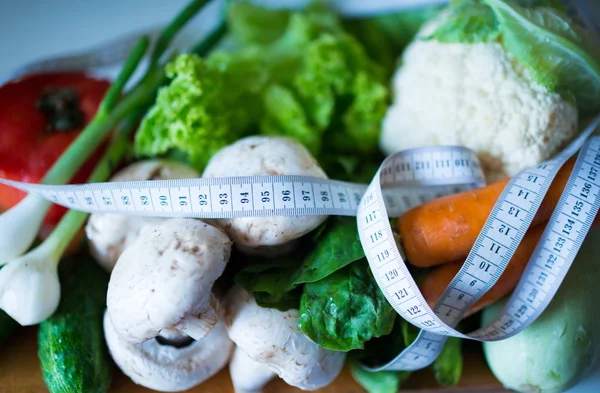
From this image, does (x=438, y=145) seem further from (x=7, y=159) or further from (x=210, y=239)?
(x=7, y=159)

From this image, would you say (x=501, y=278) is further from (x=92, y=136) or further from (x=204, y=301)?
(x=92, y=136)

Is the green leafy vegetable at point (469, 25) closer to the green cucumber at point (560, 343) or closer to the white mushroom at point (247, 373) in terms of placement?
the green cucumber at point (560, 343)

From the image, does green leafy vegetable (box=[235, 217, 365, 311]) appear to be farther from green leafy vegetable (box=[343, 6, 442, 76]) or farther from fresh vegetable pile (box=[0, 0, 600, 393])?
green leafy vegetable (box=[343, 6, 442, 76])

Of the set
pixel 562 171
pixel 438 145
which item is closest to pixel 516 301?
pixel 562 171

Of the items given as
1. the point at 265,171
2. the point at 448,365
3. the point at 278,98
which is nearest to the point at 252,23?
the point at 278,98

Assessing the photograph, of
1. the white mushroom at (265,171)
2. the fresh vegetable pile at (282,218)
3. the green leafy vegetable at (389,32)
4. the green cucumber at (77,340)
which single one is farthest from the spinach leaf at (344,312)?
the green leafy vegetable at (389,32)
